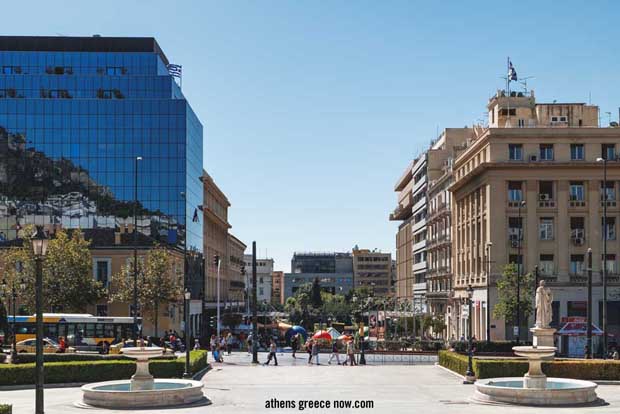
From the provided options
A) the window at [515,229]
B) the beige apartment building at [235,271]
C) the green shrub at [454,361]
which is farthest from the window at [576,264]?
the beige apartment building at [235,271]

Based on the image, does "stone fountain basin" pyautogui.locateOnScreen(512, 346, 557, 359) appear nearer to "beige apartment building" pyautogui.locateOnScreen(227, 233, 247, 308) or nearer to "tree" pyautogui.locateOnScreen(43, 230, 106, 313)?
"tree" pyautogui.locateOnScreen(43, 230, 106, 313)

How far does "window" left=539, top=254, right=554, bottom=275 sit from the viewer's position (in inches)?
2985

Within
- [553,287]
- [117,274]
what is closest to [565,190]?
[553,287]

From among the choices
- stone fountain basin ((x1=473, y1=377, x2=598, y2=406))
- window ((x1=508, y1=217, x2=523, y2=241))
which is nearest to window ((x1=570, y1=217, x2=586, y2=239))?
window ((x1=508, y1=217, x2=523, y2=241))

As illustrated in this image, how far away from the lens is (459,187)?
296ft

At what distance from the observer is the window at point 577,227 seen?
75812 millimetres

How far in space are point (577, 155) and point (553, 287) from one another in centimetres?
1145

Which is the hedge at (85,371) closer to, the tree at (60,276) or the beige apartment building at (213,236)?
the tree at (60,276)

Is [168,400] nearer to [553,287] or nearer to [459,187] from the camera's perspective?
[553,287]

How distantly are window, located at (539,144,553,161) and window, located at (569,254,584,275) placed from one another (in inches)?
336

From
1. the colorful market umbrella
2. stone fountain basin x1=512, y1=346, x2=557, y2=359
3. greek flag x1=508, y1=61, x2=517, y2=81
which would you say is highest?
greek flag x1=508, y1=61, x2=517, y2=81

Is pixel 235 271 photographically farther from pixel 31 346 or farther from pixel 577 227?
pixel 31 346

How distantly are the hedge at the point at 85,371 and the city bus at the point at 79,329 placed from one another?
65.5 ft

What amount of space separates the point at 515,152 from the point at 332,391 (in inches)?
1782
